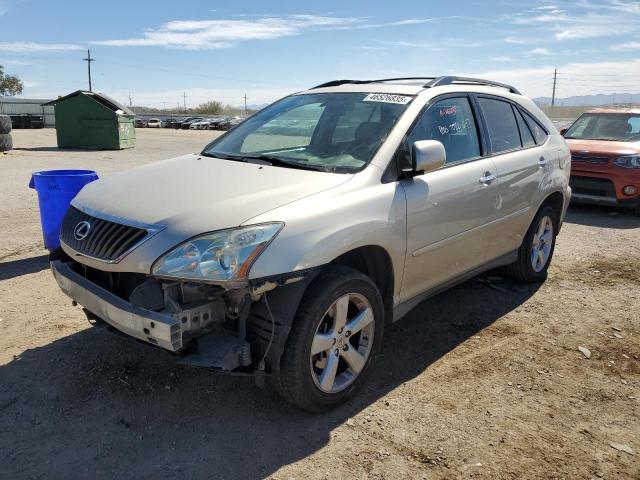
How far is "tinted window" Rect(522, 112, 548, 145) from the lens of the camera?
5.20 meters

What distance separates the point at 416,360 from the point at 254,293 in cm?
165

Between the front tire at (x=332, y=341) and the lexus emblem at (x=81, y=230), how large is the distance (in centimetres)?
129

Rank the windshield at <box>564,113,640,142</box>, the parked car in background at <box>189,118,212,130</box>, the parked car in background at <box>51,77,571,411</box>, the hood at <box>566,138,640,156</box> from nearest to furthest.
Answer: the parked car in background at <box>51,77,571,411</box> → the hood at <box>566,138,640,156</box> → the windshield at <box>564,113,640,142</box> → the parked car in background at <box>189,118,212,130</box>

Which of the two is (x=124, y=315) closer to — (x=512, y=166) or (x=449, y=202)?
(x=449, y=202)

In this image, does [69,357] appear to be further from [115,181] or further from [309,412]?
[309,412]

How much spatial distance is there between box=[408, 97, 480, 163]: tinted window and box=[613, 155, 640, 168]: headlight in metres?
5.72

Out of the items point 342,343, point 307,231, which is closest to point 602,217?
point 342,343

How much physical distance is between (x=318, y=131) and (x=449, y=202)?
109 cm

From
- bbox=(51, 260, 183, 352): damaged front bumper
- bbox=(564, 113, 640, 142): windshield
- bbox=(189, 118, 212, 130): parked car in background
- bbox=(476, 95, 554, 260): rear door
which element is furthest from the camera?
bbox=(189, 118, 212, 130): parked car in background

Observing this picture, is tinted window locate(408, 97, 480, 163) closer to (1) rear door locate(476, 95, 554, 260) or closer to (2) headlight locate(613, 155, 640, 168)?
(1) rear door locate(476, 95, 554, 260)

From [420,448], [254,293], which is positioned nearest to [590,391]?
[420,448]

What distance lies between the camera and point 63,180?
507 cm

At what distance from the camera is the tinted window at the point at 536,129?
17.1ft

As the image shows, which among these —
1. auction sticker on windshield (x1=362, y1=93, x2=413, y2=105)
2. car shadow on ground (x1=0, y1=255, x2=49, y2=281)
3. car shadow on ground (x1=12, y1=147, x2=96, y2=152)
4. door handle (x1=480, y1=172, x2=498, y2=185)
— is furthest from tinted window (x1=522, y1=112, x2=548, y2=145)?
car shadow on ground (x1=12, y1=147, x2=96, y2=152)
